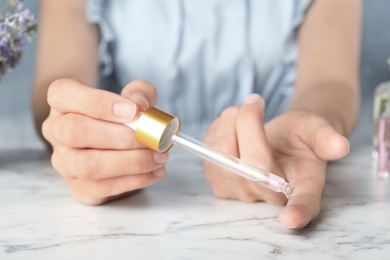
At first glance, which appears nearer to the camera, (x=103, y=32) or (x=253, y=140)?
(x=253, y=140)

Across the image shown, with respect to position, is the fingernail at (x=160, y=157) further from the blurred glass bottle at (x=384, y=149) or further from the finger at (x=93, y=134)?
the blurred glass bottle at (x=384, y=149)

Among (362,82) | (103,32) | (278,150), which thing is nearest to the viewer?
(278,150)

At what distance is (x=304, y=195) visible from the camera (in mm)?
564

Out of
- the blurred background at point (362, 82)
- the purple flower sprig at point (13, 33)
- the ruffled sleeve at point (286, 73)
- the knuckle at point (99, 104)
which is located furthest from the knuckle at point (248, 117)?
the blurred background at point (362, 82)

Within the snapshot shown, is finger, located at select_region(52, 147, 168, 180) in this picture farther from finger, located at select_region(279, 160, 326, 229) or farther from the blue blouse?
the blue blouse

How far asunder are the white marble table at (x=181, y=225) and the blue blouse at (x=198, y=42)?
31cm

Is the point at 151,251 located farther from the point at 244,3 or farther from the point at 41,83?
the point at 244,3

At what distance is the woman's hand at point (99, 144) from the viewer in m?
0.57

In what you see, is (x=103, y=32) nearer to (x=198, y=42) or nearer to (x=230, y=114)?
(x=198, y=42)

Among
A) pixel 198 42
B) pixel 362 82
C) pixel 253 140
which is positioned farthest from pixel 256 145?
pixel 362 82

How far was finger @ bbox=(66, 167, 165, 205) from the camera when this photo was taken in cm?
59

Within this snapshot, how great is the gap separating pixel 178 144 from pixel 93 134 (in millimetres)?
74

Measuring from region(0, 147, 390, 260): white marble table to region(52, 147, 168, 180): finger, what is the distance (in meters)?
0.03

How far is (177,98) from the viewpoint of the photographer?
1013mm
